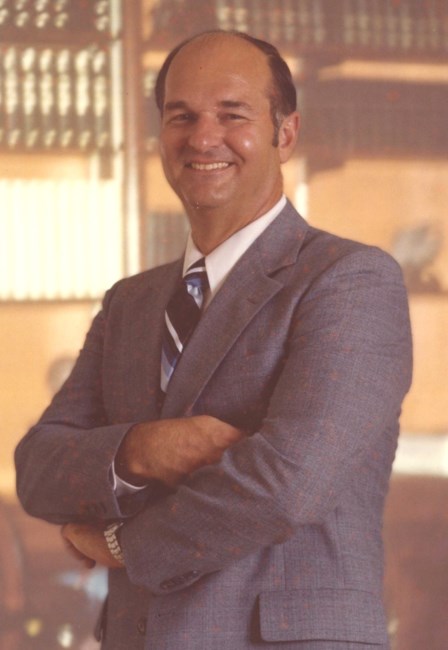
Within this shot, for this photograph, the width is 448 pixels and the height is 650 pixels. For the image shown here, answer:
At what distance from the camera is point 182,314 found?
1.96 metres

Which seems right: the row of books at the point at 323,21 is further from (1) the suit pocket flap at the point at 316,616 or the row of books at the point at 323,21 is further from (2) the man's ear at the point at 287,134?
(1) the suit pocket flap at the point at 316,616

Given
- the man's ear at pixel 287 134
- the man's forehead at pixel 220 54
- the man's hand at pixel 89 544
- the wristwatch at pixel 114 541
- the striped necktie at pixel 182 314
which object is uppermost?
the man's forehead at pixel 220 54

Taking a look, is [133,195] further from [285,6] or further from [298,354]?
[298,354]

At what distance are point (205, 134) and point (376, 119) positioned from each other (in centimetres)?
215

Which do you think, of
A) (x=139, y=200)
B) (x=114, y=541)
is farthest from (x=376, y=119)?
(x=114, y=541)

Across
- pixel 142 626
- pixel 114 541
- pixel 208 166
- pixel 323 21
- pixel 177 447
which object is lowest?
pixel 142 626

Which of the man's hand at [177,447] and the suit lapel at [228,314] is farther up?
the suit lapel at [228,314]

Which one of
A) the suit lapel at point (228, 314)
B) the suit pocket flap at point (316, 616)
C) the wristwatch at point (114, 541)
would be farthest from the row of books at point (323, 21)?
the suit pocket flap at point (316, 616)

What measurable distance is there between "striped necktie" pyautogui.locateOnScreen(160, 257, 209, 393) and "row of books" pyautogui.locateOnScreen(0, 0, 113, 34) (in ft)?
6.93

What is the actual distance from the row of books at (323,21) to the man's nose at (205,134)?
79.5 inches

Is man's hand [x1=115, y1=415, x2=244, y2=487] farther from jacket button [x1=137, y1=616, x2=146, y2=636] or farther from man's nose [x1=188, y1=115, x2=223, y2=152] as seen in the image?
man's nose [x1=188, y1=115, x2=223, y2=152]

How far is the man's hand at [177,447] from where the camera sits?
5.63 ft

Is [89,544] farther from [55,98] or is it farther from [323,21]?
[323,21]

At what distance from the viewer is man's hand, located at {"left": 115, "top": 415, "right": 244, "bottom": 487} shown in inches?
67.6
